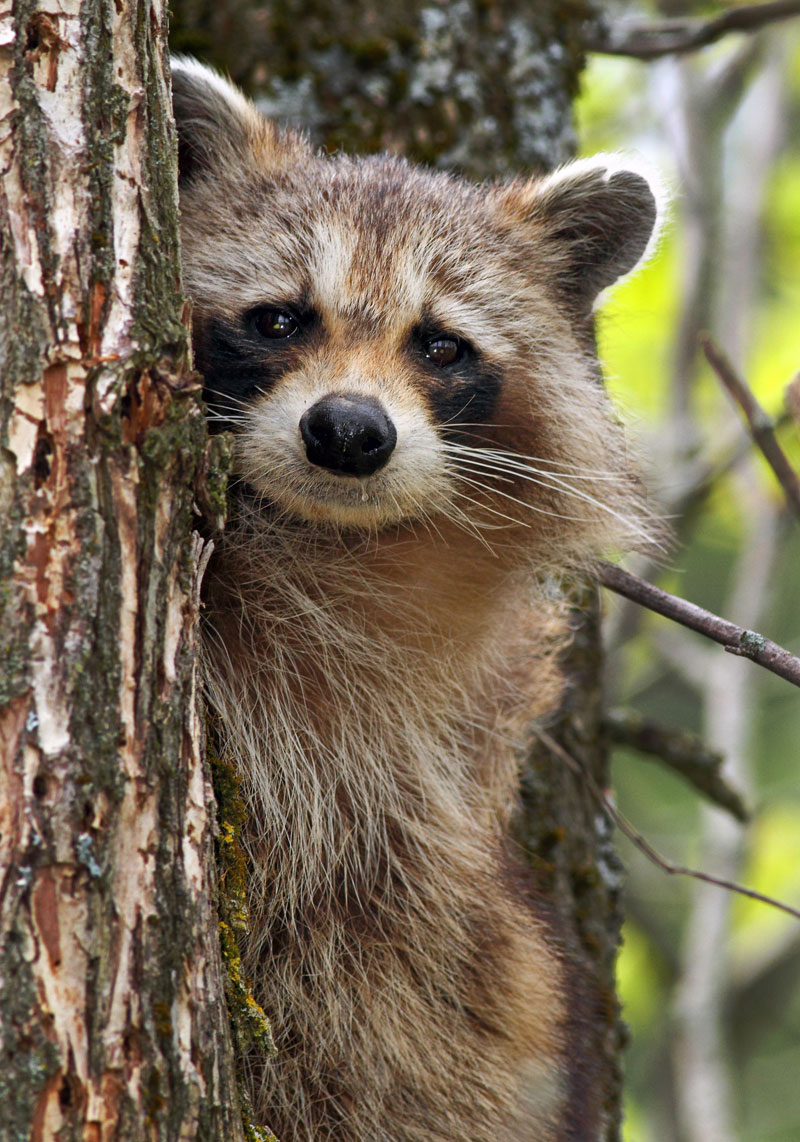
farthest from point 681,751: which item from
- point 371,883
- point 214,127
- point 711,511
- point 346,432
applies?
point 711,511

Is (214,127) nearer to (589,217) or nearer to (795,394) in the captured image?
(589,217)

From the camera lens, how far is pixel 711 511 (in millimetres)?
7922

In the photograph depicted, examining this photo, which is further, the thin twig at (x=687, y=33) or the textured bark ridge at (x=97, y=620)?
the thin twig at (x=687, y=33)

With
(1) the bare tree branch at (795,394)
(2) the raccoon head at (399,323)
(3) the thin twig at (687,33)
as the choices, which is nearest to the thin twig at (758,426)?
(1) the bare tree branch at (795,394)

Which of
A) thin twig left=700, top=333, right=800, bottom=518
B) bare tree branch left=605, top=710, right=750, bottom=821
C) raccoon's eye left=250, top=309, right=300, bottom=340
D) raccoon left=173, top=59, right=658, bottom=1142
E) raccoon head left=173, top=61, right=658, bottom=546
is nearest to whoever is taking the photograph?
thin twig left=700, top=333, right=800, bottom=518

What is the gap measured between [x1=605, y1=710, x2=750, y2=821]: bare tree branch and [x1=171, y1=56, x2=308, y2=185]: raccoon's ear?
2196mm

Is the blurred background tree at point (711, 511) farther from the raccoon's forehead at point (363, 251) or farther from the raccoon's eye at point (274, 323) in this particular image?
the raccoon's eye at point (274, 323)

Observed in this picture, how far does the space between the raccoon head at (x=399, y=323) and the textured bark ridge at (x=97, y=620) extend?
3.02ft

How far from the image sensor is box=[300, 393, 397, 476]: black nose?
2840 millimetres

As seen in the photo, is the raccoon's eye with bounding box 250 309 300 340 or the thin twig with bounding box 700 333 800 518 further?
the raccoon's eye with bounding box 250 309 300 340

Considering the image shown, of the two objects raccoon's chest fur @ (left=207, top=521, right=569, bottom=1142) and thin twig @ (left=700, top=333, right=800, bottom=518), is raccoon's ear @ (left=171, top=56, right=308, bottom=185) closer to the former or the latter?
raccoon's chest fur @ (left=207, top=521, right=569, bottom=1142)

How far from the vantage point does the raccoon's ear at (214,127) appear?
11.3 ft

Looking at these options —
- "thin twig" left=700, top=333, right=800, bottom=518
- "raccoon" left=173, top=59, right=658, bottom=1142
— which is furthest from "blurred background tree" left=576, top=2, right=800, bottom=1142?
"thin twig" left=700, top=333, right=800, bottom=518

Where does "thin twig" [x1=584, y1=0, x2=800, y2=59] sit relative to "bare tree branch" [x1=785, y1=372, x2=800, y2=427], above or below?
above
